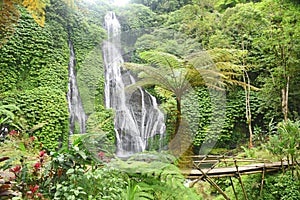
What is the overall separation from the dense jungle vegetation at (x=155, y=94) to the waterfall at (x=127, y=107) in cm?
18

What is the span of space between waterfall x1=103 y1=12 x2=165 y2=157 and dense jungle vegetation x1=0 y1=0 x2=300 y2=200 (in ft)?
0.59

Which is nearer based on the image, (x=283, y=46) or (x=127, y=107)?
(x=127, y=107)

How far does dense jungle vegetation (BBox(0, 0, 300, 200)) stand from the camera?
182 centimetres

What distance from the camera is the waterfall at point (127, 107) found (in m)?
2.90

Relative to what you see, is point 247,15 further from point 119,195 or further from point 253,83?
point 119,195

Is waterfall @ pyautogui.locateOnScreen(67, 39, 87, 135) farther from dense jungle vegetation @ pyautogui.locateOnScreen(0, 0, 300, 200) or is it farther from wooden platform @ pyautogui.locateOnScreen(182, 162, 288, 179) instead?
wooden platform @ pyautogui.locateOnScreen(182, 162, 288, 179)

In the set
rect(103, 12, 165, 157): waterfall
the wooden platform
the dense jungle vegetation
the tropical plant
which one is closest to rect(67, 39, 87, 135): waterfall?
the dense jungle vegetation

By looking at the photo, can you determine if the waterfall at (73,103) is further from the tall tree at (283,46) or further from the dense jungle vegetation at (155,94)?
the tall tree at (283,46)

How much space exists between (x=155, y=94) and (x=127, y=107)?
1079 millimetres

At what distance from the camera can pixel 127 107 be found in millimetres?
3871

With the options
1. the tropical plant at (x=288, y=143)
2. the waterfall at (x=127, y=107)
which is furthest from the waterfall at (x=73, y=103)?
the tropical plant at (x=288, y=143)

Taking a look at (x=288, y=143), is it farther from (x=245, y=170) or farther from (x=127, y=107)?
(x=127, y=107)

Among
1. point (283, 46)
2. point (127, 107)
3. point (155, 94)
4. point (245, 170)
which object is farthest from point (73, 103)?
point (283, 46)

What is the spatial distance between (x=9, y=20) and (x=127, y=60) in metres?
2.06
